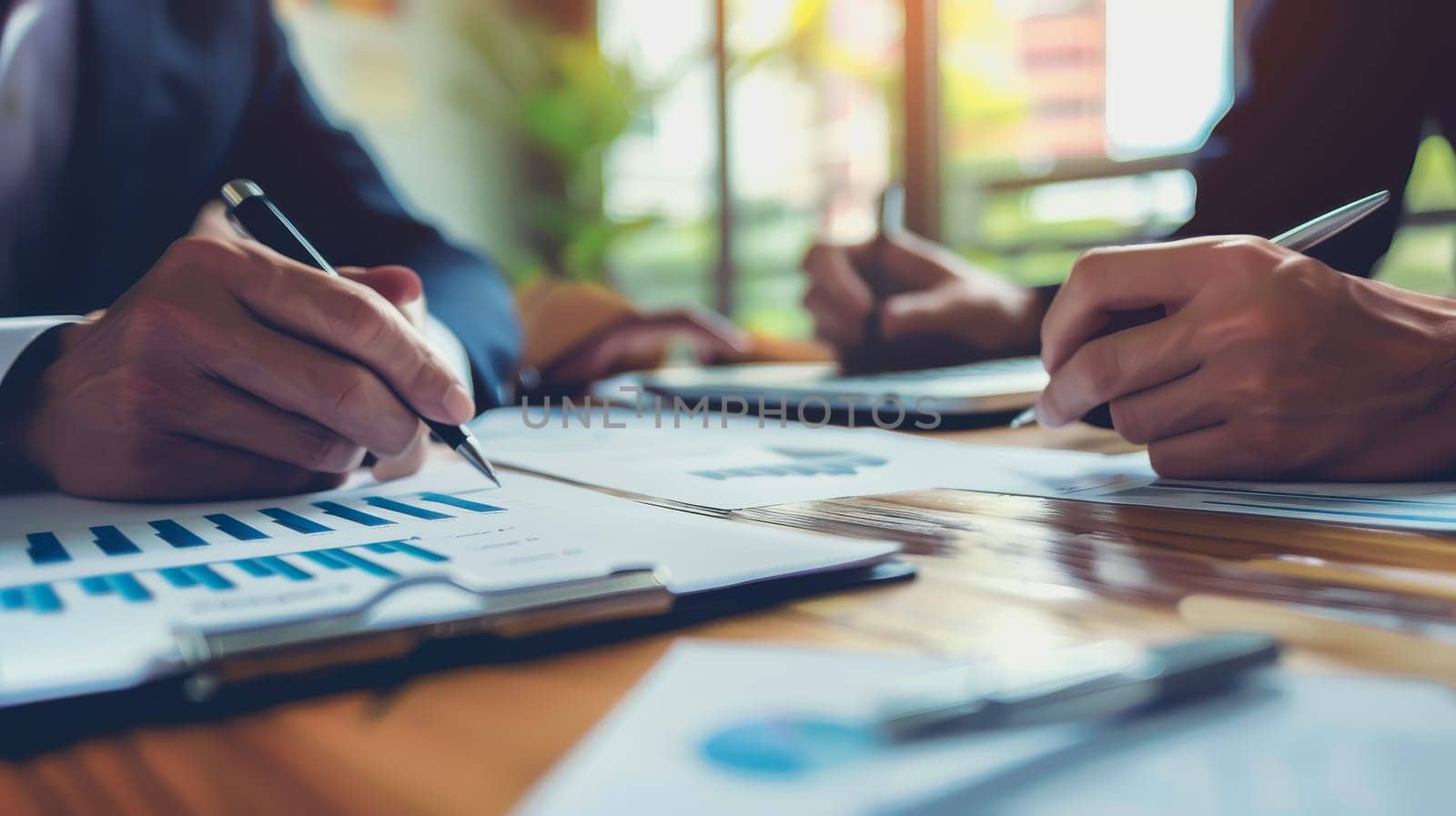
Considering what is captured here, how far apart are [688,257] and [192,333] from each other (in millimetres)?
3909

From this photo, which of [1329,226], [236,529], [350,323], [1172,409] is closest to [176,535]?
[236,529]

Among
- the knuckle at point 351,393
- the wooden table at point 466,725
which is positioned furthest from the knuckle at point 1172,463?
the knuckle at point 351,393

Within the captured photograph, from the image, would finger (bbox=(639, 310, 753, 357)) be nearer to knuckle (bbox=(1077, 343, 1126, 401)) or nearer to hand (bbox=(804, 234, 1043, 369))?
hand (bbox=(804, 234, 1043, 369))

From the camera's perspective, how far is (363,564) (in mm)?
331

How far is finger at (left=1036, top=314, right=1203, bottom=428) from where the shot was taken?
50 centimetres

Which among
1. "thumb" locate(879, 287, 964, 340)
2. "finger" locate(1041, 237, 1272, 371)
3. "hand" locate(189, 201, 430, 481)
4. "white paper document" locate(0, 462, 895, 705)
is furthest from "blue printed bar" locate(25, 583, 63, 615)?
"thumb" locate(879, 287, 964, 340)

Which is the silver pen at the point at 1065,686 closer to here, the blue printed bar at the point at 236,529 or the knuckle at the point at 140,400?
the blue printed bar at the point at 236,529

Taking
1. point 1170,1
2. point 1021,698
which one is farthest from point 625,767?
point 1170,1

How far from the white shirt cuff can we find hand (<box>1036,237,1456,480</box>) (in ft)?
1.82

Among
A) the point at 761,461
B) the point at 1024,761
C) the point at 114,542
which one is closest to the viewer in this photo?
the point at 1024,761

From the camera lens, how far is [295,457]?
1.67ft

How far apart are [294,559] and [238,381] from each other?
0.18m

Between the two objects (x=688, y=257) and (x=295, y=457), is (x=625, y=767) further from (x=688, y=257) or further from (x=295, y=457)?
(x=688, y=257)

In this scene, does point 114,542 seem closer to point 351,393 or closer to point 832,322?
point 351,393
